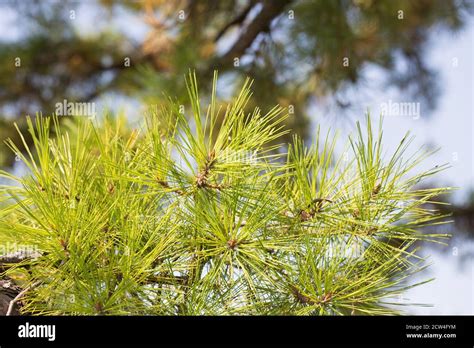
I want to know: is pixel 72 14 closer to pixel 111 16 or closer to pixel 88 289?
pixel 111 16

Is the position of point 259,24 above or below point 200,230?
above

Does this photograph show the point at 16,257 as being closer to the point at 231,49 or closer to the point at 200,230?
the point at 200,230

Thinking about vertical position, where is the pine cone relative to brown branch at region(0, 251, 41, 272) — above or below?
below

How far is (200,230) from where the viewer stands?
1.86ft

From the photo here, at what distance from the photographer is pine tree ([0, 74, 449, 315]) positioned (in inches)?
22.1

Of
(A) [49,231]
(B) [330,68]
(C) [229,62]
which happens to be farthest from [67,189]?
(B) [330,68]

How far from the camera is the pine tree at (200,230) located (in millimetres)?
561

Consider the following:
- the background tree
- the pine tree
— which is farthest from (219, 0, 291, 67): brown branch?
the pine tree

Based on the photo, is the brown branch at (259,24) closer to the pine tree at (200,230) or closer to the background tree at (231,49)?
the background tree at (231,49)

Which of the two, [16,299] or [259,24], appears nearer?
[16,299]

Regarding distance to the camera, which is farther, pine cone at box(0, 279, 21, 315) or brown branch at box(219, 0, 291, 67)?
brown branch at box(219, 0, 291, 67)

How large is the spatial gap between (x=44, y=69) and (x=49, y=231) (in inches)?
70.5

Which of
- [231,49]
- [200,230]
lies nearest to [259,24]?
[231,49]

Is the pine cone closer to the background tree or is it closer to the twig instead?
the twig
